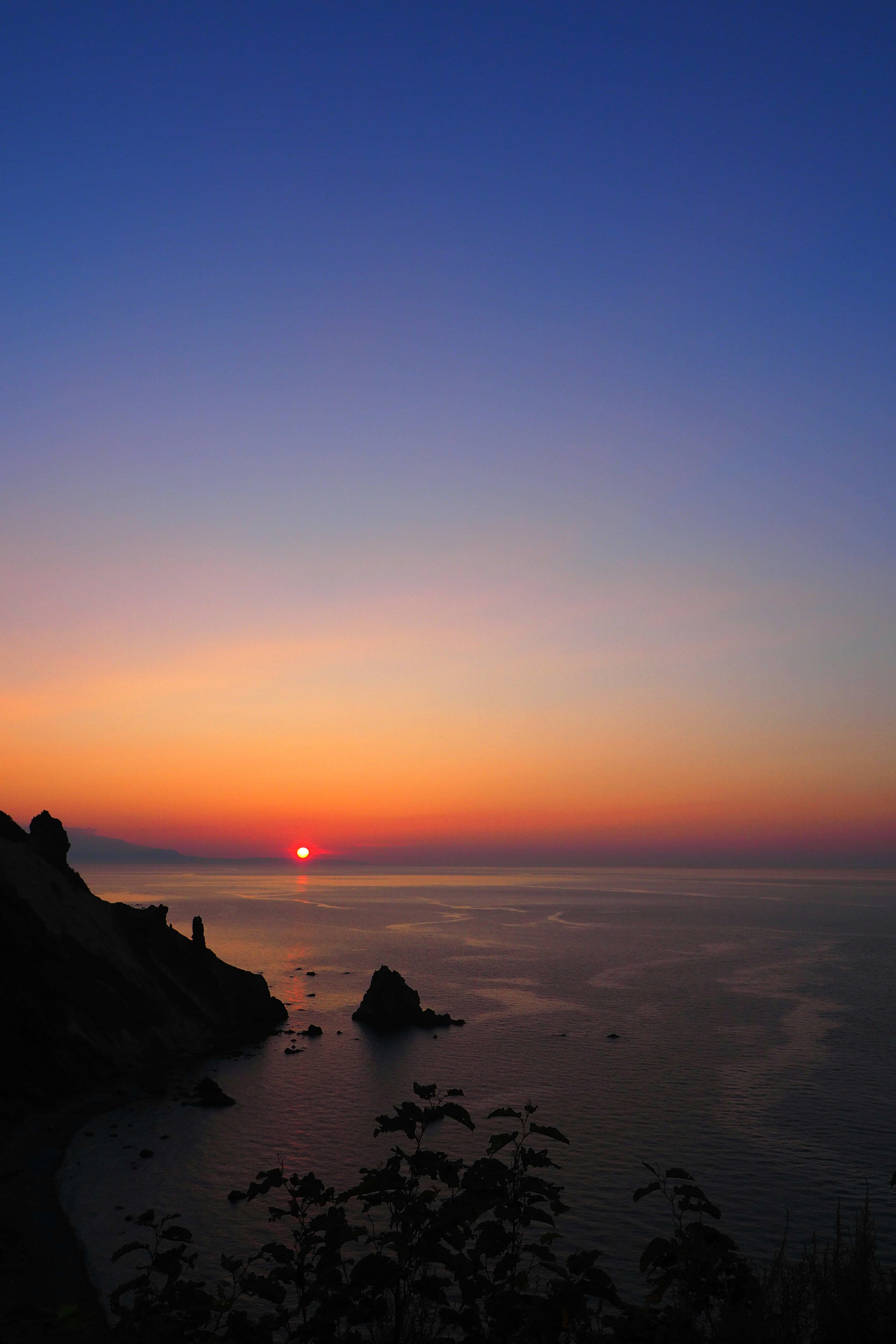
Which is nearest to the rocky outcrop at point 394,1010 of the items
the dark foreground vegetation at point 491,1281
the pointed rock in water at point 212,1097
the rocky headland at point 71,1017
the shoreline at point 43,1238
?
the rocky headland at point 71,1017

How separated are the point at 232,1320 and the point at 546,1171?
1441 inches

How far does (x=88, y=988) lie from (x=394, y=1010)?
35272 millimetres

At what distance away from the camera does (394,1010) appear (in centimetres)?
8781

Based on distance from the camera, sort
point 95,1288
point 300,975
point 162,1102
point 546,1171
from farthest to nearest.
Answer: point 300,975 → point 162,1102 → point 546,1171 → point 95,1288

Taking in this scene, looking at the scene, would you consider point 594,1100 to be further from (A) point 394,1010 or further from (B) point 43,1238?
(B) point 43,1238

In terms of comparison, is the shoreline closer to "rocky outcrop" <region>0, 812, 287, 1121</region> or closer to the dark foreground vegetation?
the dark foreground vegetation

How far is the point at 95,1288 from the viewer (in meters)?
31.8

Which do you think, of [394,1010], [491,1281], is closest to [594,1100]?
[394,1010]

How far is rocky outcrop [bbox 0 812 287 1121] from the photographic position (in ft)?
180

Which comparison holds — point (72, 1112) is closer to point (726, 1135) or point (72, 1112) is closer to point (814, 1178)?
point (726, 1135)

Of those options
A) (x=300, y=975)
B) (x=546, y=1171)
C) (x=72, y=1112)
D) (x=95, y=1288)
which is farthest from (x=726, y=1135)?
(x=300, y=975)

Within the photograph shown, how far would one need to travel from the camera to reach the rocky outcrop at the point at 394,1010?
87.3 meters

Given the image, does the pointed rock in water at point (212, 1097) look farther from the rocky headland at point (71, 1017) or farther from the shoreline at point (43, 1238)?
the shoreline at point (43, 1238)

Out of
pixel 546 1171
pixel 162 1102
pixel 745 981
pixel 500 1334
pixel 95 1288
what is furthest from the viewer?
pixel 745 981
